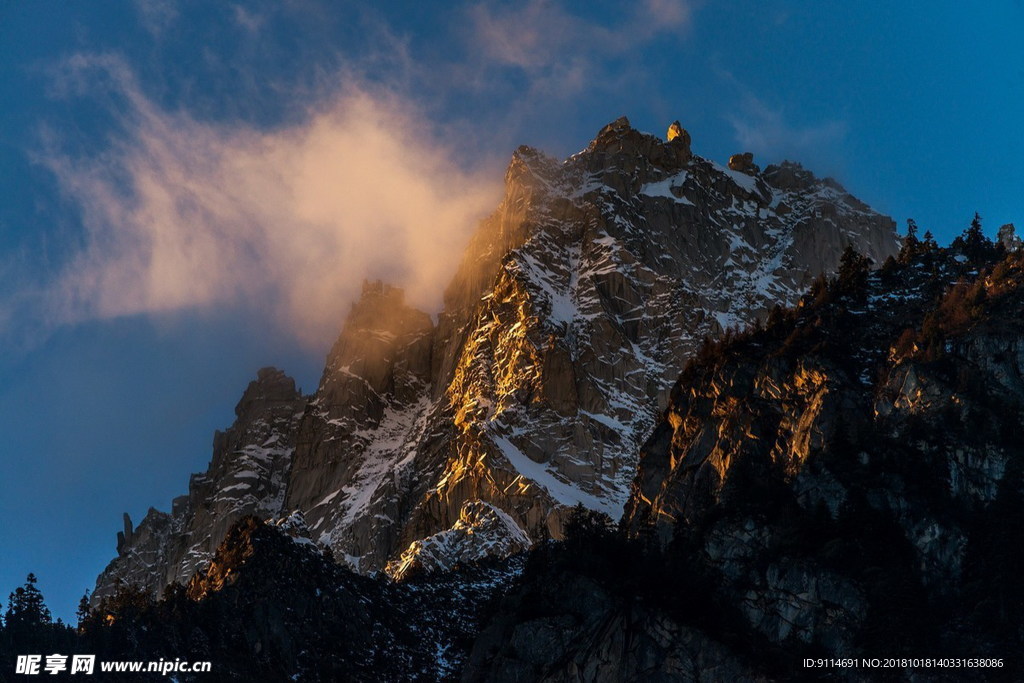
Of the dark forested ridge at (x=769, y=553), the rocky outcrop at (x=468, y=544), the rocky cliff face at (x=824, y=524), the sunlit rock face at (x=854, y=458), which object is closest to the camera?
the rocky cliff face at (x=824, y=524)

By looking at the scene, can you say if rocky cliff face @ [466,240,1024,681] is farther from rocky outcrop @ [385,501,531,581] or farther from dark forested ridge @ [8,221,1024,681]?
rocky outcrop @ [385,501,531,581]

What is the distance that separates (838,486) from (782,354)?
19.3 meters

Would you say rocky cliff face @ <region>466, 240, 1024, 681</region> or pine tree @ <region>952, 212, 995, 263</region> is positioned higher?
pine tree @ <region>952, 212, 995, 263</region>

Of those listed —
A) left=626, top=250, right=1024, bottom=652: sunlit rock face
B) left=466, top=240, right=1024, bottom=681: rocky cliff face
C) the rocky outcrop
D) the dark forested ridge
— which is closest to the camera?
left=466, top=240, right=1024, bottom=681: rocky cliff face

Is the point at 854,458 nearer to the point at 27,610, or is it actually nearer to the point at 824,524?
the point at 824,524

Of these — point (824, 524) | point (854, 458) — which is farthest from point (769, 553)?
point (854, 458)

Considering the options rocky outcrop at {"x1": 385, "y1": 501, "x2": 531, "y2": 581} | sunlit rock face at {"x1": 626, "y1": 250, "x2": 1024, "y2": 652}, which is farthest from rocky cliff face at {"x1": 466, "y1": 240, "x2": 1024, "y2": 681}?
rocky outcrop at {"x1": 385, "y1": 501, "x2": 531, "y2": 581}

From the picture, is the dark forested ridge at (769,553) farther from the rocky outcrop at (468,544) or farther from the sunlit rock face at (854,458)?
the rocky outcrop at (468,544)

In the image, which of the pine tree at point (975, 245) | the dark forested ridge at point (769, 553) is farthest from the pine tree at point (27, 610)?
the pine tree at point (975, 245)

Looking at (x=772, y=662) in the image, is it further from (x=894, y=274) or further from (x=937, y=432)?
(x=894, y=274)

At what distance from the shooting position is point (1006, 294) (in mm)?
128125

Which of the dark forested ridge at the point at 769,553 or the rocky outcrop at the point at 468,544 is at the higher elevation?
the rocky outcrop at the point at 468,544

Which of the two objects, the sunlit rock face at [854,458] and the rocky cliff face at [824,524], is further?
the sunlit rock face at [854,458]

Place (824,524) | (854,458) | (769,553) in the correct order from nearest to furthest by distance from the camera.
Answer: (824,524)
(769,553)
(854,458)
